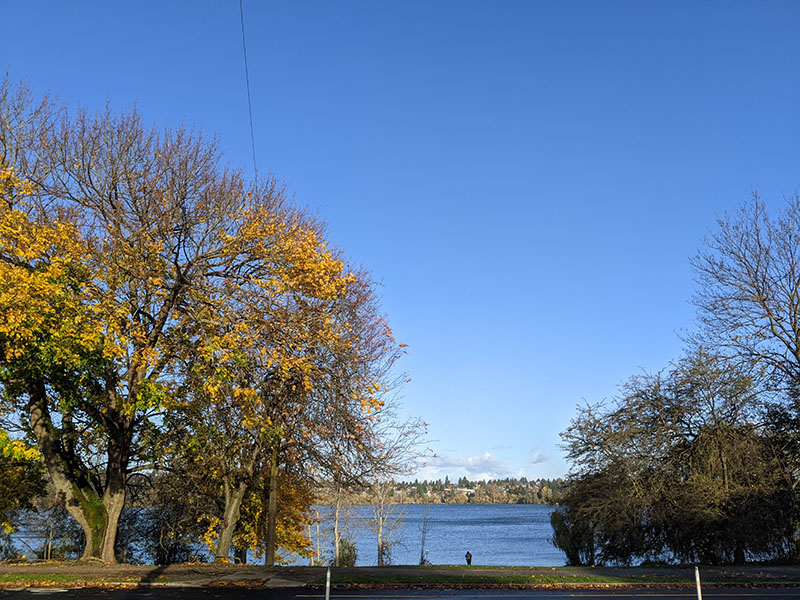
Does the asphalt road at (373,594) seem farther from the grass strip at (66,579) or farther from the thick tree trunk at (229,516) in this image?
the thick tree trunk at (229,516)

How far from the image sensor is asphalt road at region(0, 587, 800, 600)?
13430mm

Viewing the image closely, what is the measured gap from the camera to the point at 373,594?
14.3m

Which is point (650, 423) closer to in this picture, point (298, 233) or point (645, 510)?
point (645, 510)

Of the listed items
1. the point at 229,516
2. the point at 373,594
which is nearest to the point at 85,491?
the point at 229,516

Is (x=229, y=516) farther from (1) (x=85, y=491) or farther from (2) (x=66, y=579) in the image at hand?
(2) (x=66, y=579)

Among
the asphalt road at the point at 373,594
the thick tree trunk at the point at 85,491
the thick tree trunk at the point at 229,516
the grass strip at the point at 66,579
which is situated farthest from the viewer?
the thick tree trunk at the point at 229,516

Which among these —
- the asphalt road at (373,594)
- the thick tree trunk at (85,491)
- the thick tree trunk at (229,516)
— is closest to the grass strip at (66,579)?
the asphalt road at (373,594)

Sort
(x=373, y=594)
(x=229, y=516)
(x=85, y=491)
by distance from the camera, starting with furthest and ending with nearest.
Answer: (x=229, y=516) < (x=85, y=491) < (x=373, y=594)

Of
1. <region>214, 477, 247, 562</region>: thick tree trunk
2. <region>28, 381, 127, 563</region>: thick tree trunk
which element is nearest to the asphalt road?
<region>28, 381, 127, 563</region>: thick tree trunk

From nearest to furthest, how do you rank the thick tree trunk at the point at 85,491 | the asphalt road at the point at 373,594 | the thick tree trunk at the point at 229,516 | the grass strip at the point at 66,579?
the asphalt road at the point at 373,594 < the grass strip at the point at 66,579 < the thick tree trunk at the point at 85,491 < the thick tree trunk at the point at 229,516

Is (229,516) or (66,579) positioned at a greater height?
(229,516)

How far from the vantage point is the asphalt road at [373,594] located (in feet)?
44.1

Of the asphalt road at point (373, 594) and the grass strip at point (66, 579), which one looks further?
the grass strip at point (66, 579)

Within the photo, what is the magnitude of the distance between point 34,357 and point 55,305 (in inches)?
92.5
